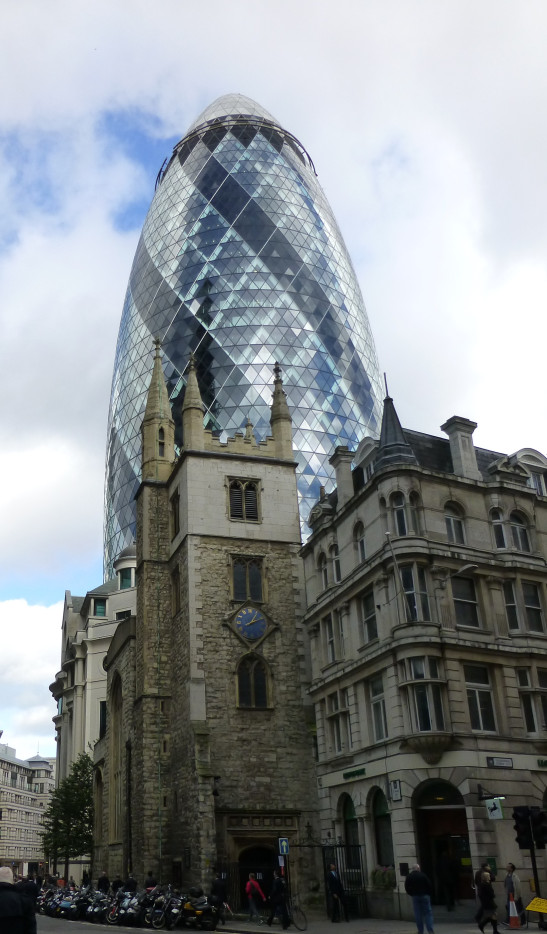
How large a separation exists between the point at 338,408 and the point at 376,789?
148 ft

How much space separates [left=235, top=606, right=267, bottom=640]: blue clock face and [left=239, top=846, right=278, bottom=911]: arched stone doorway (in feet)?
26.3

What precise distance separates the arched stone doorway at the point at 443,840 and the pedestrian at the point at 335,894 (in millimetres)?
2364

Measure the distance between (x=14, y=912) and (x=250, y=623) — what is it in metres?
31.0

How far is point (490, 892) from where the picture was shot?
65.5 ft

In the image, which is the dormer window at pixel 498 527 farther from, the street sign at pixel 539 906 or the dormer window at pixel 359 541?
the street sign at pixel 539 906

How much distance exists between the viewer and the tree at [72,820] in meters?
54.6

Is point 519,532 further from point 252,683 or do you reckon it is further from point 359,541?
point 252,683

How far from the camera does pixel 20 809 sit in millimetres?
129750

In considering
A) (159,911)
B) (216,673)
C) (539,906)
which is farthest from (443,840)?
(216,673)

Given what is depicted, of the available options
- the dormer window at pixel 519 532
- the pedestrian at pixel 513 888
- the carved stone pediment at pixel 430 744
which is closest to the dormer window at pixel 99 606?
the dormer window at pixel 519 532

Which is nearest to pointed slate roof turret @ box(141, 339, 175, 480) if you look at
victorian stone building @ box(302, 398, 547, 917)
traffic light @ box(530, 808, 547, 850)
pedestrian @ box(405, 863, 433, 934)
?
victorian stone building @ box(302, 398, 547, 917)

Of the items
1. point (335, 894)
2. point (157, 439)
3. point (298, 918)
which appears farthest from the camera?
point (157, 439)

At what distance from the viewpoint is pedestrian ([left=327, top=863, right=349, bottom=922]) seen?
26.0 metres

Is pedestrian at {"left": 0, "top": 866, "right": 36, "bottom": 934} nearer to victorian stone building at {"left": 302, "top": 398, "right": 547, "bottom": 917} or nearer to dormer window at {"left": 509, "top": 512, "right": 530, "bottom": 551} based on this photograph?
victorian stone building at {"left": 302, "top": 398, "right": 547, "bottom": 917}
